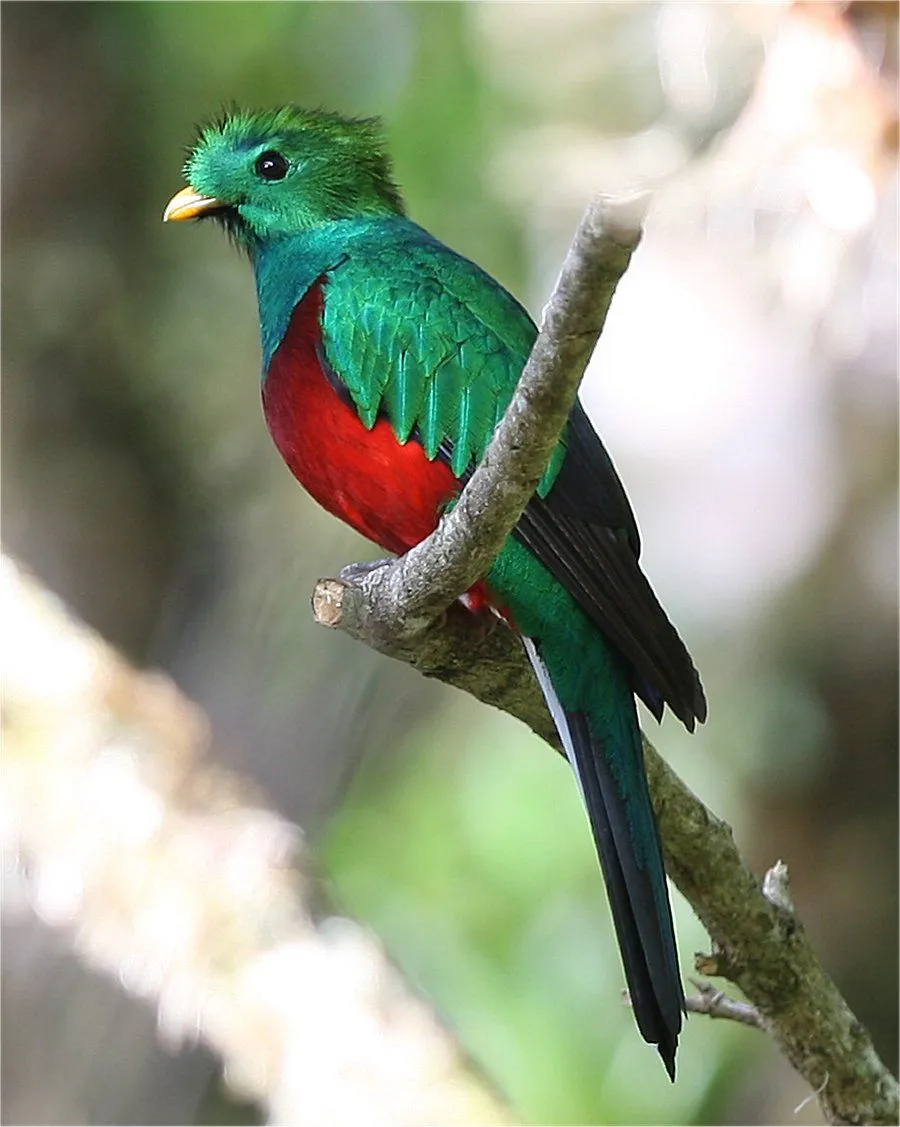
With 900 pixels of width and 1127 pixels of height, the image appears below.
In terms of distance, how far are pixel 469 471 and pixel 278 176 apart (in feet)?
3.41

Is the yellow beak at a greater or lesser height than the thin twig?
greater

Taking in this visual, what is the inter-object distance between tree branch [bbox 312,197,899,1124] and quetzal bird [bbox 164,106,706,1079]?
94mm

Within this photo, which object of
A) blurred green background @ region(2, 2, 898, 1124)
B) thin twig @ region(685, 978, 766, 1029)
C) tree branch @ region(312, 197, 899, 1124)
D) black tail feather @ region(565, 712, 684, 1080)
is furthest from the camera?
blurred green background @ region(2, 2, 898, 1124)

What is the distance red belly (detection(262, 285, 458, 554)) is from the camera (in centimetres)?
276

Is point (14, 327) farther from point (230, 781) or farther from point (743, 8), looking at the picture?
point (743, 8)

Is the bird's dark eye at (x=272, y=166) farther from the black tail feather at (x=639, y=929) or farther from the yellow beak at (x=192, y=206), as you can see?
the black tail feather at (x=639, y=929)

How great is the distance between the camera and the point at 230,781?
389 centimetres

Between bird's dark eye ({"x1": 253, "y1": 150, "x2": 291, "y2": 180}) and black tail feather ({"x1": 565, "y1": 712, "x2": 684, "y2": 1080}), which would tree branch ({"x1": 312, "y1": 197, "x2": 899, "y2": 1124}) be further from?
bird's dark eye ({"x1": 253, "y1": 150, "x2": 291, "y2": 180})

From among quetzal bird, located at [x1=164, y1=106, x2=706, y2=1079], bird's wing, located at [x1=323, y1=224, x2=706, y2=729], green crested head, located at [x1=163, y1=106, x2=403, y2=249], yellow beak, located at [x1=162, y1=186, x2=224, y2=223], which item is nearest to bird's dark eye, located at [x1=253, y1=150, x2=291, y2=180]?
green crested head, located at [x1=163, y1=106, x2=403, y2=249]

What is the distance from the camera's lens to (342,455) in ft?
9.27

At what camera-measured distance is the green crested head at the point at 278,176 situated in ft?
10.9

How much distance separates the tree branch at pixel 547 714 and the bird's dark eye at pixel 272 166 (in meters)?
1.18

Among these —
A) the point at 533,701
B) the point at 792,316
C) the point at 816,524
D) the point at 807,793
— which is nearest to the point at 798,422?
the point at 816,524

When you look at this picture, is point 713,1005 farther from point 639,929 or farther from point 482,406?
point 482,406
